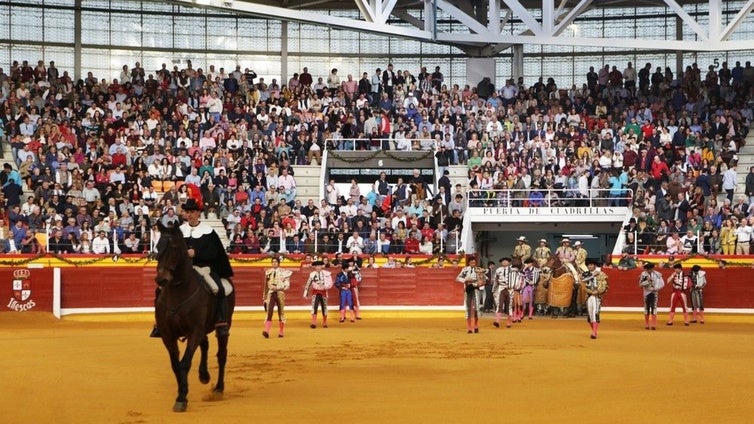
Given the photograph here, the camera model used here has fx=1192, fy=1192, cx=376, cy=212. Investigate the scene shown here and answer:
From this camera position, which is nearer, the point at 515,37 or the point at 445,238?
the point at 445,238

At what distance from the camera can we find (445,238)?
104 ft

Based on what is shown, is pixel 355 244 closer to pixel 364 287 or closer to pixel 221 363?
pixel 364 287

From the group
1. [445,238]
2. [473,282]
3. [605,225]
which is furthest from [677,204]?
[473,282]

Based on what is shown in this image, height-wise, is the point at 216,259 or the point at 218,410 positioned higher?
the point at 216,259

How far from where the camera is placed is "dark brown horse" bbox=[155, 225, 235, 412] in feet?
37.6

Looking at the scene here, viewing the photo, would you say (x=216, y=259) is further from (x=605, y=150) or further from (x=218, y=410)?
(x=605, y=150)

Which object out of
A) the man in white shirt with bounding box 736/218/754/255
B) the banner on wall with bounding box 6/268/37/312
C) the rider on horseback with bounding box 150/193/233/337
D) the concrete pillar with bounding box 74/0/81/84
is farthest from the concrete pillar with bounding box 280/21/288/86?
the rider on horseback with bounding box 150/193/233/337

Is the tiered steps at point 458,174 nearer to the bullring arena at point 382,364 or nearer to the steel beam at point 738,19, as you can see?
the bullring arena at point 382,364

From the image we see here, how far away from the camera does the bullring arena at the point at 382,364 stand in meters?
11.7

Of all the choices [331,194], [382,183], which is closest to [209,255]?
[331,194]

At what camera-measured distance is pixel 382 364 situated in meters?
16.8

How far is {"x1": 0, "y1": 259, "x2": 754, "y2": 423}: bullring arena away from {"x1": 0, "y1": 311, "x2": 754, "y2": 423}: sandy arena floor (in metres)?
0.03

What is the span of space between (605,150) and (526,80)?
11813 millimetres

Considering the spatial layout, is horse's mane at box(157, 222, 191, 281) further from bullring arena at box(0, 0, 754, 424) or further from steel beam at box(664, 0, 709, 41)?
steel beam at box(664, 0, 709, 41)
